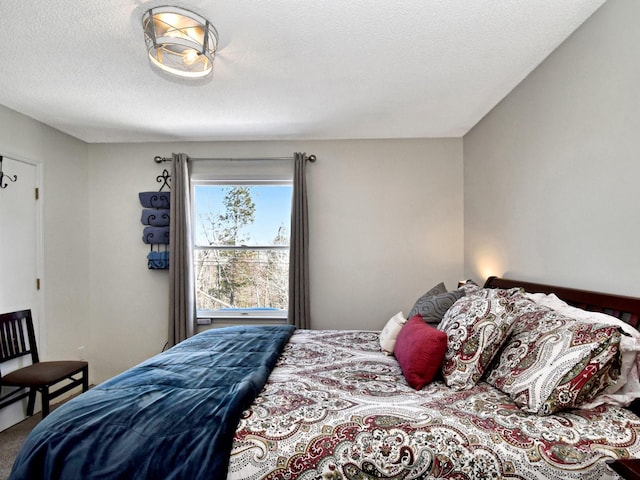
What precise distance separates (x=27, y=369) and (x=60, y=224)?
4.66ft

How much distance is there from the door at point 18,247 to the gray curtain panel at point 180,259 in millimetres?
1157

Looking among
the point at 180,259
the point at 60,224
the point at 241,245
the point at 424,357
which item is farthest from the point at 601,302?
the point at 60,224

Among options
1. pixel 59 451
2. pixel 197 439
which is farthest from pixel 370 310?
pixel 59 451

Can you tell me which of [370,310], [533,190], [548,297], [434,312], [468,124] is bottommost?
[370,310]

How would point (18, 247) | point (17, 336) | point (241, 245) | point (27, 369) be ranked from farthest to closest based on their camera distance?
1. point (241, 245)
2. point (18, 247)
3. point (17, 336)
4. point (27, 369)

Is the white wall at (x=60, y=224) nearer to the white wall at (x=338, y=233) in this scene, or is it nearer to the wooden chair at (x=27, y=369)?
the white wall at (x=338, y=233)

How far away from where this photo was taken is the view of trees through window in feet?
12.1

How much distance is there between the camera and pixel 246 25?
5.87 feet

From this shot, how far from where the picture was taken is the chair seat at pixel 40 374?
2414 mm

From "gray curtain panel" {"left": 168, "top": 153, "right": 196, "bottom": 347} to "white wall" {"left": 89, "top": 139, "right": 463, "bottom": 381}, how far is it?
0.27 m

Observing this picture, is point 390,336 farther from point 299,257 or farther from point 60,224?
point 60,224

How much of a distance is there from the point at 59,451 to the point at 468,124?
3729 millimetres

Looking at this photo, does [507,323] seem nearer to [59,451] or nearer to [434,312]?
[434,312]

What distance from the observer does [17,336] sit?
270 cm
